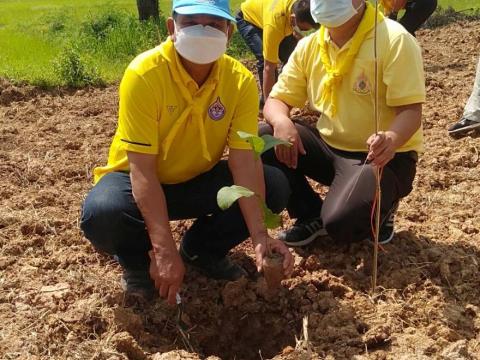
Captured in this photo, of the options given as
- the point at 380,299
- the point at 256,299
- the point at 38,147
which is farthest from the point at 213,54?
the point at 38,147

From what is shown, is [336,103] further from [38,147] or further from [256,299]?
[38,147]

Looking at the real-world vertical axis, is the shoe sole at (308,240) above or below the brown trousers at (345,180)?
below

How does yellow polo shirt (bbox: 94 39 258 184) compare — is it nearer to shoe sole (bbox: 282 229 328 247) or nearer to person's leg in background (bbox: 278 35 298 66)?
shoe sole (bbox: 282 229 328 247)

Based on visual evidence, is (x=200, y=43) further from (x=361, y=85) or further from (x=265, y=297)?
(x=265, y=297)

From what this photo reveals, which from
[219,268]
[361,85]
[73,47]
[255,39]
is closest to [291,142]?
[361,85]

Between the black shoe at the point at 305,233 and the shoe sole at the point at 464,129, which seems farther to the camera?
the shoe sole at the point at 464,129

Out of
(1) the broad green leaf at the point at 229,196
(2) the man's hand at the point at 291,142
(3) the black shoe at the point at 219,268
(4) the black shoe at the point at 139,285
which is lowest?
(3) the black shoe at the point at 219,268

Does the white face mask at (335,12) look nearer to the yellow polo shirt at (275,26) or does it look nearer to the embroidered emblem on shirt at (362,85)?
the embroidered emblem on shirt at (362,85)

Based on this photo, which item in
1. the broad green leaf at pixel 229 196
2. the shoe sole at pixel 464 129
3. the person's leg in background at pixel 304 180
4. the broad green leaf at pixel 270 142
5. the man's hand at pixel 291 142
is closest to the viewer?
the broad green leaf at pixel 229 196

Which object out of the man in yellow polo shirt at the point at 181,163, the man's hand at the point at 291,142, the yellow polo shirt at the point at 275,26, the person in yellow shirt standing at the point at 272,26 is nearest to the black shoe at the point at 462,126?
the person in yellow shirt standing at the point at 272,26

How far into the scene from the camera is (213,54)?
87.4 inches

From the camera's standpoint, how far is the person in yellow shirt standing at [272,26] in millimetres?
3941

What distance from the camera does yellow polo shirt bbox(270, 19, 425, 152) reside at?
2.48 metres

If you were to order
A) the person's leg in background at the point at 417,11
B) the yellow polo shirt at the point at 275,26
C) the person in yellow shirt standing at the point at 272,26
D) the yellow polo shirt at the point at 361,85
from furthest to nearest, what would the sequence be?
the person's leg in background at the point at 417,11, the yellow polo shirt at the point at 275,26, the person in yellow shirt standing at the point at 272,26, the yellow polo shirt at the point at 361,85
